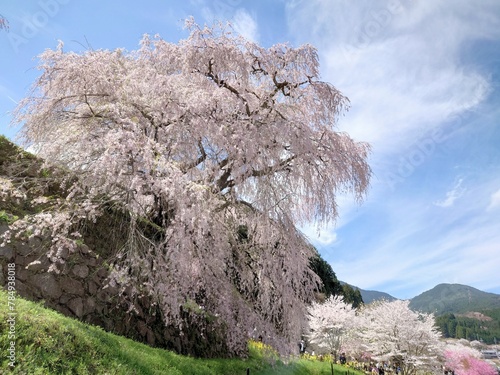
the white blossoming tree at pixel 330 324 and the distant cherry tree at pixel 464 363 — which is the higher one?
the white blossoming tree at pixel 330 324

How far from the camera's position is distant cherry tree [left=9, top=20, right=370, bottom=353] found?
8906mm

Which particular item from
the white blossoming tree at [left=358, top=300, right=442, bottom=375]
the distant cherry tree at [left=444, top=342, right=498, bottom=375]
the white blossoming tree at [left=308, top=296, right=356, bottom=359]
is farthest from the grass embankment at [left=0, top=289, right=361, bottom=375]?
the distant cherry tree at [left=444, top=342, right=498, bottom=375]

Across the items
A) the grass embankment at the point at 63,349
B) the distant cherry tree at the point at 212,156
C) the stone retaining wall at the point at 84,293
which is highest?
the distant cherry tree at the point at 212,156

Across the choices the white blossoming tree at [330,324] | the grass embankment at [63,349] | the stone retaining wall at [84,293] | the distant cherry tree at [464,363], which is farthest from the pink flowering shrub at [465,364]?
the grass embankment at [63,349]

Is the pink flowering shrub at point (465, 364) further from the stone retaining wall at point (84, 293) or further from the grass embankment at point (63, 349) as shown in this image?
the grass embankment at point (63, 349)

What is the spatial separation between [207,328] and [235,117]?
23.1ft

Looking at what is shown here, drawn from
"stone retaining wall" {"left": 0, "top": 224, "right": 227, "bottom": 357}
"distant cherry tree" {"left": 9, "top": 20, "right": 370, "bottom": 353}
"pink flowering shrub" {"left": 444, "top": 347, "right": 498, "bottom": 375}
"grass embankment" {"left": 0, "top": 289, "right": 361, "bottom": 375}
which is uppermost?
Answer: "distant cherry tree" {"left": 9, "top": 20, "right": 370, "bottom": 353}

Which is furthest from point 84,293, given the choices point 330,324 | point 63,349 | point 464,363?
point 464,363

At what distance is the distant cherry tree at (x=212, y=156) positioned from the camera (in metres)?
8.91

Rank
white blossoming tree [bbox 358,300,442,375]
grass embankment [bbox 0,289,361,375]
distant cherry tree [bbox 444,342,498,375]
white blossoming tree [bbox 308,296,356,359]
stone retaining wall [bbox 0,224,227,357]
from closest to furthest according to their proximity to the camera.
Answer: grass embankment [bbox 0,289,361,375] → stone retaining wall [bbox 0,224,227,357] → white blossoming tree [bbox 358,300,442,375] → white blossoming tree [bbox 308,296,356,359] → distant cherry tree [bbox 444,342,498,375]

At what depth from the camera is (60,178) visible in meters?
9.89

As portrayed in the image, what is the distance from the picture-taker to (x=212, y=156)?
395 inches

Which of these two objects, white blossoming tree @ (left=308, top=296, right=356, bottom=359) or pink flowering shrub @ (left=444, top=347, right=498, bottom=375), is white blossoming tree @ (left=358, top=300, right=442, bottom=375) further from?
pink flowering shrub @ (left=444, top=347, right=498, bottom=375)

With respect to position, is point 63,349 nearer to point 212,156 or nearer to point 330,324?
point 212,156
